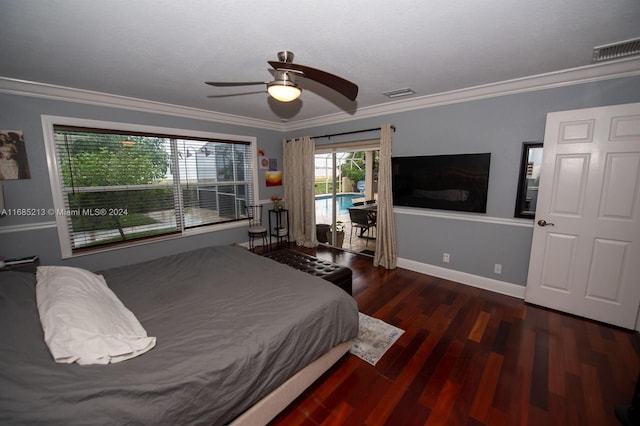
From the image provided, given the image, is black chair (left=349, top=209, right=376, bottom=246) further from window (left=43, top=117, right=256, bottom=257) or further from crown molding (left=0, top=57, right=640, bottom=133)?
window (left=43, top=117, right=256, bottom=257)

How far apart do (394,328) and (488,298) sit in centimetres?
140

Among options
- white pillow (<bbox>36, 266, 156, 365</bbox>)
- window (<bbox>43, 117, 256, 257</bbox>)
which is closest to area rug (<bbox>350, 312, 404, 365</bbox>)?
white pillow (<bbox>36, 266, 156, 365</bbox>)

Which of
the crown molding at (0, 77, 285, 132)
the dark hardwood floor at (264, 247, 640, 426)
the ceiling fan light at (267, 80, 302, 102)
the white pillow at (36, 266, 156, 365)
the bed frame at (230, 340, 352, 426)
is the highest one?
the crown molding at (0, 77, 285, 132)

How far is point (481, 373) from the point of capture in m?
1.92

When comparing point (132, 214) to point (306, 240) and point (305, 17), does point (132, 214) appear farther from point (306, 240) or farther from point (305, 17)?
point (305, 17)

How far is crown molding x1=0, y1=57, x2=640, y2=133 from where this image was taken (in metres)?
2.37

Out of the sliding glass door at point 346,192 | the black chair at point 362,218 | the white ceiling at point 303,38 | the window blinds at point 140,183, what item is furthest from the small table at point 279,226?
the white ceiling at point 303,38

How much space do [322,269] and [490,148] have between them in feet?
8.23

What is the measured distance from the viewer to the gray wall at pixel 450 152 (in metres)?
2.63

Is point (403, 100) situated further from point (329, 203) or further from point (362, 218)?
point (329, 203)

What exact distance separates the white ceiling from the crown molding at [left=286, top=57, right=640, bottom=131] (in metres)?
0.15

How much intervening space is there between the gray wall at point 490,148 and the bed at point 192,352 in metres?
2.17

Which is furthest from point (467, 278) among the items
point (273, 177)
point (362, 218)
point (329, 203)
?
point (329, 203)

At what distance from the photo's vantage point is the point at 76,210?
305 centimetres
